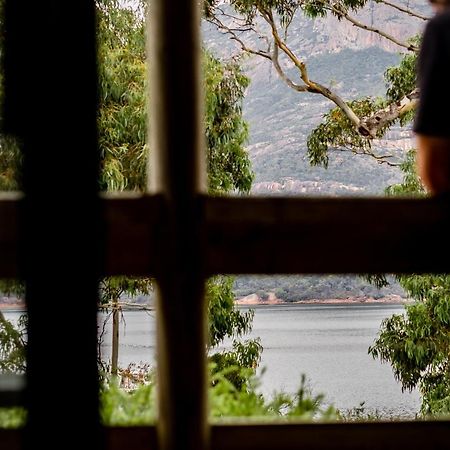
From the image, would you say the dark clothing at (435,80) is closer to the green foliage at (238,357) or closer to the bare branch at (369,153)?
the green foliage at (238,357)

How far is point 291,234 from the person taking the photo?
130 centimetres

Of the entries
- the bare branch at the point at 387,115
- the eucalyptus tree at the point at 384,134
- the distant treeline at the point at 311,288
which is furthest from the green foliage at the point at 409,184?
the distant treeline at the point at 311,288

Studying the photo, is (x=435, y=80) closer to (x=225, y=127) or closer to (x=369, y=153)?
(x=225, y=127)

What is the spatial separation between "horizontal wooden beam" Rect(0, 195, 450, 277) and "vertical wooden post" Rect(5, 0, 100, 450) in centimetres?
20

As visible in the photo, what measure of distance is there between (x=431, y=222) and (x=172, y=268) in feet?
1.26

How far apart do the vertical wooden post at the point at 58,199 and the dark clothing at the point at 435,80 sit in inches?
22.6

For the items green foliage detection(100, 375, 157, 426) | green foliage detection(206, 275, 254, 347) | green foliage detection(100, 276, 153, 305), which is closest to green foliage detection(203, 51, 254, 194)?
Result: green foliage detection(206, 275, 254, 347)

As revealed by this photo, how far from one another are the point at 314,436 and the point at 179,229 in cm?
50

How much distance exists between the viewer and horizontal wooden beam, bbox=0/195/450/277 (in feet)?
4.15

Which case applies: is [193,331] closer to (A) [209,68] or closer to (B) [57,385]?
(B) [57,385]

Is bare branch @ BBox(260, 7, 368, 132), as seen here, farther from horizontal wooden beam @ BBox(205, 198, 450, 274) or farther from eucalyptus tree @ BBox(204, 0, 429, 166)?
horizontal wooden beam @ BBox(205, 198, 450, 274)

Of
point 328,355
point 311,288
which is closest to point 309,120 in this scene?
point 311,288

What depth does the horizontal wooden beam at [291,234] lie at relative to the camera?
1.26 metres

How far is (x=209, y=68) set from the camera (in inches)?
349
